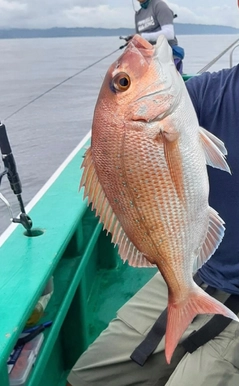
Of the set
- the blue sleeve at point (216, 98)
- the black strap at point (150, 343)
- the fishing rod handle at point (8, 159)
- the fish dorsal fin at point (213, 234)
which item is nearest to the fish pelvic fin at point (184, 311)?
the fish dorsal fin at point (213, 234)

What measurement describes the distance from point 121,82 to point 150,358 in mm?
1098

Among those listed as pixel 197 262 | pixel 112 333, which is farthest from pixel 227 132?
pixel 112 333

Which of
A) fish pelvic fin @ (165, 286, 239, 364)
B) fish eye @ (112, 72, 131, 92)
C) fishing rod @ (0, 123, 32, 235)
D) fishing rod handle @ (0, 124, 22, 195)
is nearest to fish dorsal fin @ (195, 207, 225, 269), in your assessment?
fish pelvic fin @ (165, 286, 239, 364)

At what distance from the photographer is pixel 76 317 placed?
2.46m

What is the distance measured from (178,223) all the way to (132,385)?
87 centimetres

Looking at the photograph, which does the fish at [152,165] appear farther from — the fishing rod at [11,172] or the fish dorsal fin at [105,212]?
the fishing rod at [11,172]

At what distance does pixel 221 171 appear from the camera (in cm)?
169

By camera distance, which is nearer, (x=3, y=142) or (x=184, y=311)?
(x=184, y=311)

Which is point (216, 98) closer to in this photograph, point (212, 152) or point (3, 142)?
point (212, 152)

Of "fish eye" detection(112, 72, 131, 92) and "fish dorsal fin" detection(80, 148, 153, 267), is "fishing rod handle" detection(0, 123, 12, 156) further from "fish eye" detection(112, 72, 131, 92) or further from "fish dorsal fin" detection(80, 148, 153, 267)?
"fish eye" detection(112, 72, 131, 92)

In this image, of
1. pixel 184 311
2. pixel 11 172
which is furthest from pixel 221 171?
pixel 11 172

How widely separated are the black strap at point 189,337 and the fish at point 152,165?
47 cm

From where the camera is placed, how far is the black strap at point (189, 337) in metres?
1.66

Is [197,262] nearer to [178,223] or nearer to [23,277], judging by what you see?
[178,223]
